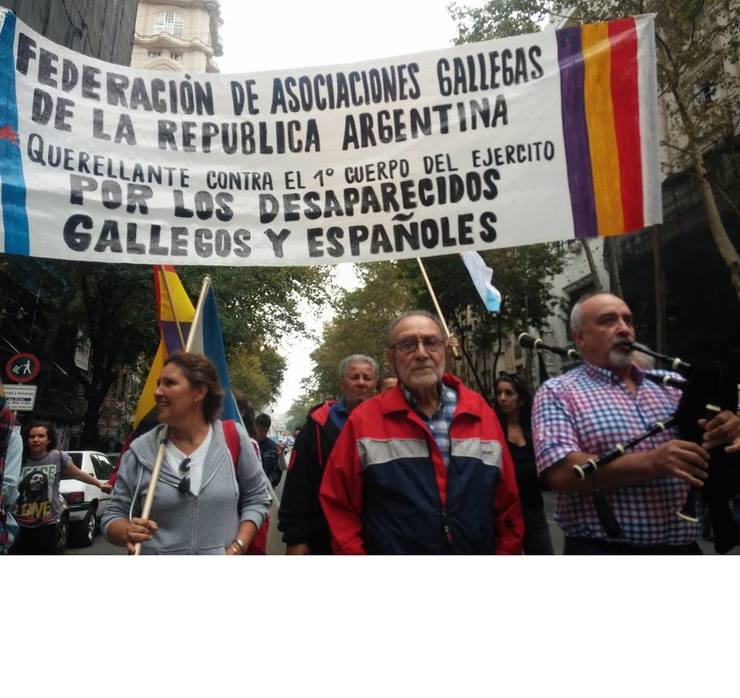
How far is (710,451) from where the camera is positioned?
1.85m

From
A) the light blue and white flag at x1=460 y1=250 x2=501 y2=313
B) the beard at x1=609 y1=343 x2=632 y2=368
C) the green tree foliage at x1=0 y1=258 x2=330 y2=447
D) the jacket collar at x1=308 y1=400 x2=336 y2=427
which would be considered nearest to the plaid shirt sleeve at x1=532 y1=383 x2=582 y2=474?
the beard at x1=609 y1=343 x2=632 y2=368

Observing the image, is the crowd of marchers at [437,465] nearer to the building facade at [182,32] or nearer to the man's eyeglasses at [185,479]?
the man's eyeglasses at [185,479]

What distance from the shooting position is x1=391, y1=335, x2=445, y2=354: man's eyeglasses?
2396mm

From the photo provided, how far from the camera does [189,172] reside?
9.60 ft

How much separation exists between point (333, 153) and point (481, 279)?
2.32 m

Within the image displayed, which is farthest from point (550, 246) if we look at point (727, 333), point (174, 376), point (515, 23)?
point (174, 376)

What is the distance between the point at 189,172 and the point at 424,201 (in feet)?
3.54

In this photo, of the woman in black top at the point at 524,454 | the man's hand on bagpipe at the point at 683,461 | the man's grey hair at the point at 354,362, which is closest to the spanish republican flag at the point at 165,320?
the man's grey hair at the point at 354,362

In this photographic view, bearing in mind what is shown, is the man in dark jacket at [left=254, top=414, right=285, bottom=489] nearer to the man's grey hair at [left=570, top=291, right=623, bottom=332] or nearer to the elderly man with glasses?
the elderly man with glasses

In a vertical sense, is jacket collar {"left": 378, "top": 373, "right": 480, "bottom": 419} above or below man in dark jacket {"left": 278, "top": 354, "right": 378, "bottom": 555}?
above

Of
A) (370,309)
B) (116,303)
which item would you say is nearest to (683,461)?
(116,303)

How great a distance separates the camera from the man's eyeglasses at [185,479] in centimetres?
249

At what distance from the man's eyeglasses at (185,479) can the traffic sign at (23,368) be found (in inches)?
384

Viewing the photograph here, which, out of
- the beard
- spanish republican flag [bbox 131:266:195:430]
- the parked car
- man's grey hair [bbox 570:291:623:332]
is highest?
spanish republican flag [bbox 131:266:195:430]
